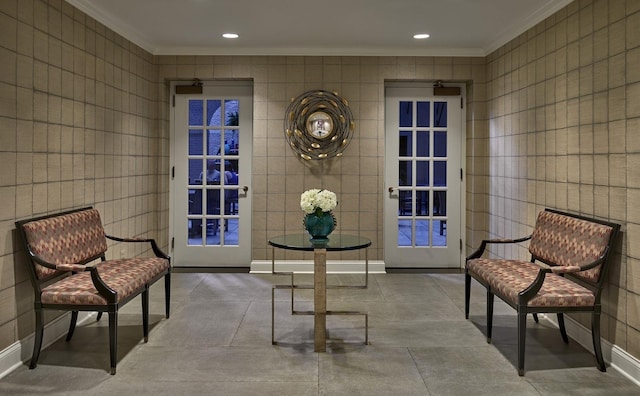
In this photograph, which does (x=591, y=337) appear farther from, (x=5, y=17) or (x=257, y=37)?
(x=5, y=17)

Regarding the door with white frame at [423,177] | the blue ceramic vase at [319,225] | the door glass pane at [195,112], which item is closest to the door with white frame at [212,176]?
the door glass pane at [195,112]

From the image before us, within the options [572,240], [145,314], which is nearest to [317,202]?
[145,314]

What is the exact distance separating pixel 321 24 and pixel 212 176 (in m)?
2.07

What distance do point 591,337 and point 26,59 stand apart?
12.5ft

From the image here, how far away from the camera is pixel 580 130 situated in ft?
10.3

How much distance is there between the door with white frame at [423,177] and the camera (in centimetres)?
521

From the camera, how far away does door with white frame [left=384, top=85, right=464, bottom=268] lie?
5215 mm

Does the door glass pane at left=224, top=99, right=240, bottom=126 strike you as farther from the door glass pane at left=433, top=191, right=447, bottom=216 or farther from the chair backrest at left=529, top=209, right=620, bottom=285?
the chair backrest at left=529, top=209, right=620, bottom=285

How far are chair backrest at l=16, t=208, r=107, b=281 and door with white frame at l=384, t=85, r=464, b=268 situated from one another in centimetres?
296

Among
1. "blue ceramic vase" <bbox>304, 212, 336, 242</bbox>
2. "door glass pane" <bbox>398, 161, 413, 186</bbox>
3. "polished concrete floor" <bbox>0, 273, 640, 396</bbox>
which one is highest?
"door glass pane" <bbox>398, 161, 413, 186</bbox>

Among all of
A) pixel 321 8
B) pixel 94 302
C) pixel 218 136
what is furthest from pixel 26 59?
pixel 218 136

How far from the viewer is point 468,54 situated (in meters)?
4.96

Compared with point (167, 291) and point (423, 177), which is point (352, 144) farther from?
point (167, 291)

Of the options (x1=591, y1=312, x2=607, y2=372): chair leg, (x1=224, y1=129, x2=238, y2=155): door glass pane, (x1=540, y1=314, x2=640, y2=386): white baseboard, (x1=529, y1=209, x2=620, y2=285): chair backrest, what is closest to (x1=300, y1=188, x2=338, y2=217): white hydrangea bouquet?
(x1=529, y1=209, x2=620, y2=285): chair backrest
